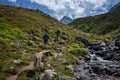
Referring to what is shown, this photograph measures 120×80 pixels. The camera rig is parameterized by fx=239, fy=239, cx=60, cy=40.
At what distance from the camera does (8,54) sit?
33.8 meters

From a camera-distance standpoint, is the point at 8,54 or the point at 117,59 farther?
the point at 117,59

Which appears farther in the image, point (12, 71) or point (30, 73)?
point (12, 71)

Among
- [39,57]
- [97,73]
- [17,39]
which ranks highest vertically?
[17,39]

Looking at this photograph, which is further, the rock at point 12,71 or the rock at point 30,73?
the rock at point 12,71

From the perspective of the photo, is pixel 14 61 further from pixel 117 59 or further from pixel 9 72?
pixel 117 59

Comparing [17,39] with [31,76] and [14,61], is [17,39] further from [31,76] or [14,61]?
[31,76]

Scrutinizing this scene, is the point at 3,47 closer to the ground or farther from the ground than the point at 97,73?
farther from the ground

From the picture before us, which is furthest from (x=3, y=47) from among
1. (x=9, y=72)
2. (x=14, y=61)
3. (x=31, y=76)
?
(x=31, y=76)

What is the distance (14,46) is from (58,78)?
1522 cm

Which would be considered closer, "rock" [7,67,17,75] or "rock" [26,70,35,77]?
"rock" [26,70,35,77]

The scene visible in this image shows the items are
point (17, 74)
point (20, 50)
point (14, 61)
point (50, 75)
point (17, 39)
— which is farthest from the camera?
point (17, 39)

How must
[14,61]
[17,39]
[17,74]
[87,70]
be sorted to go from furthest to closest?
[17,39], [87,70], [14,61], [17,74]

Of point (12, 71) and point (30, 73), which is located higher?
point (12, 71)

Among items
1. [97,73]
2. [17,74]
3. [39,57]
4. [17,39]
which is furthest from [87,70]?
[17,39]
